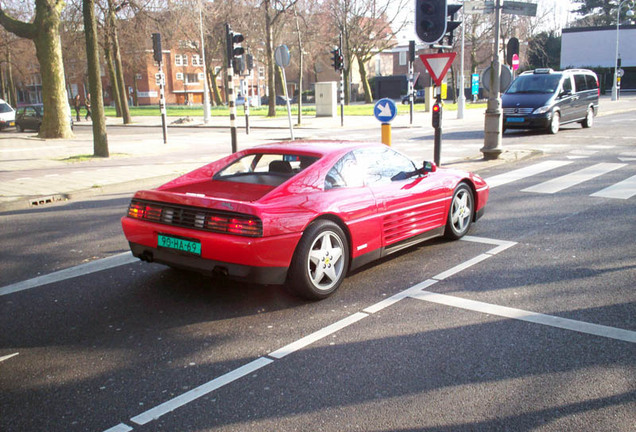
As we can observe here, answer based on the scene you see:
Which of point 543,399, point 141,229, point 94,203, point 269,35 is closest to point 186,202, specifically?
point 141,229

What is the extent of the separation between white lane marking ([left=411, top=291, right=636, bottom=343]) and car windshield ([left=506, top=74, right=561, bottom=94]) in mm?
17227

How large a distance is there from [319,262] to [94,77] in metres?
13.8

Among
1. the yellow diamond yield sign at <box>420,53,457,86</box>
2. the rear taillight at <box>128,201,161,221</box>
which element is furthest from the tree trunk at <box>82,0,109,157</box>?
the rear taillight at <box>128,201,161,221</box>

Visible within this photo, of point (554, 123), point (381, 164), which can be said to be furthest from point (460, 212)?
point (554, 123)

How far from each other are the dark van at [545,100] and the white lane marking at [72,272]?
53.8 feet

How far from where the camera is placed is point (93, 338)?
4289 millimetres

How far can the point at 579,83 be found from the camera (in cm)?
2142

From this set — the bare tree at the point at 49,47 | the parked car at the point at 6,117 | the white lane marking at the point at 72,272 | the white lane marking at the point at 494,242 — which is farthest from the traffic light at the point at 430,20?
the parked car at the point at 6,117

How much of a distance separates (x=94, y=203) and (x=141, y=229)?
5.63m

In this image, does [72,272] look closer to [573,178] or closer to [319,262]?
[319,262]

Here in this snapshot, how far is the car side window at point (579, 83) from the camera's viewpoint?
69.4 ft

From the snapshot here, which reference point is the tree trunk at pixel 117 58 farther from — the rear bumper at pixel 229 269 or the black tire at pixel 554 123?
the rear bumper at pixel 229 269

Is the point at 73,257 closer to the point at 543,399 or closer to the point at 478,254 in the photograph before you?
the point at 478,254

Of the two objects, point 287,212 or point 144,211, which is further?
point 144,211
